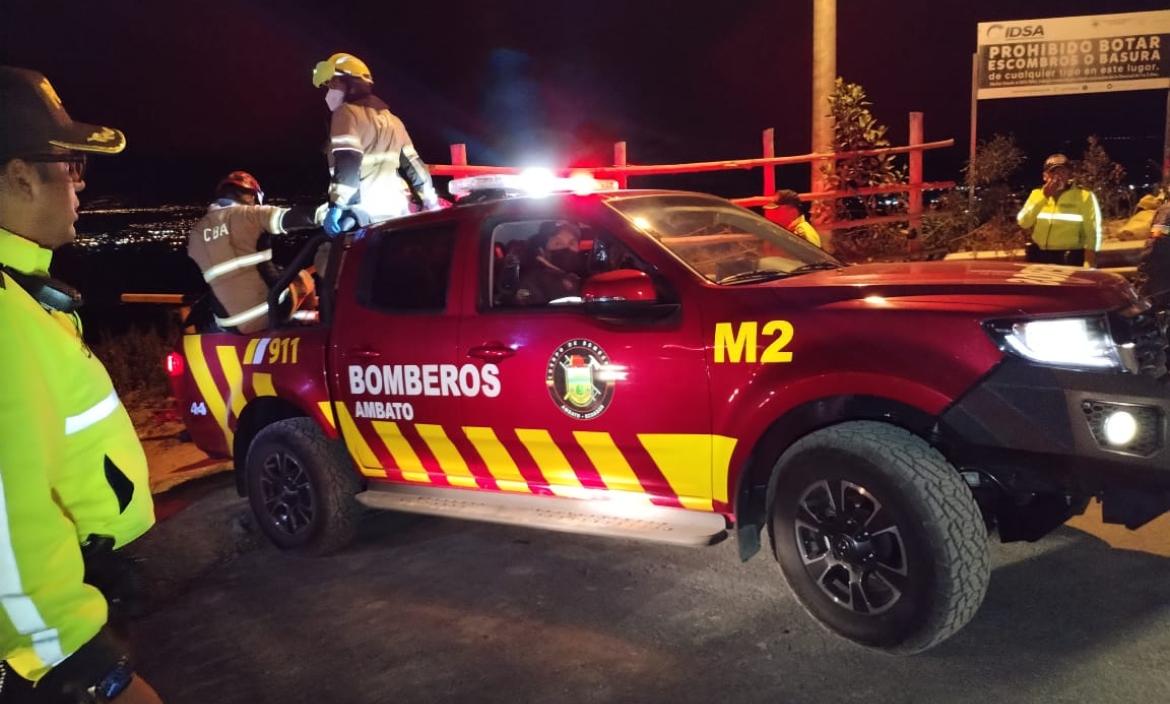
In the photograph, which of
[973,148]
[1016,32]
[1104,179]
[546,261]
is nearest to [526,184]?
[546,261]

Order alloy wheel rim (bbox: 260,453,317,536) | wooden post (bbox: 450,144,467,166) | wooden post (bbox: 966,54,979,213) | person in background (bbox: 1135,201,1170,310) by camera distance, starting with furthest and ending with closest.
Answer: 1. wooden post (bbox: 966,54,979,213)
2. wooden post (bbox: 450,144,467,166)
3. person in background (bbox: 1135,201,1170,310)
4. alloy wheel rim (bbox: 260,453,317,536)

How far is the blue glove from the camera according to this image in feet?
16.1

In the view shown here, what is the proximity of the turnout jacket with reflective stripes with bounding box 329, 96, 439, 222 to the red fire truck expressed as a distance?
2.20ft

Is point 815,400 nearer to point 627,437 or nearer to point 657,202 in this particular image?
point 627,437

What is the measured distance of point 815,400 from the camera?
10.7ft

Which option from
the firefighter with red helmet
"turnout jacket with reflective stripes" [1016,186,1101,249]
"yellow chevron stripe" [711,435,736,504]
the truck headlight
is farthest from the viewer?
"turnout jacket with reflective stripes" [1016,186,1101,249]

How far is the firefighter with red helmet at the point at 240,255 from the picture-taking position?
5.44m

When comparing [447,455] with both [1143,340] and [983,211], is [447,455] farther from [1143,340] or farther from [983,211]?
[983,211]

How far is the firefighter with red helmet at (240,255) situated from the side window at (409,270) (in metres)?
1.02

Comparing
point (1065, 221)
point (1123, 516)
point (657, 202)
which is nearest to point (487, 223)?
point (657, 202)

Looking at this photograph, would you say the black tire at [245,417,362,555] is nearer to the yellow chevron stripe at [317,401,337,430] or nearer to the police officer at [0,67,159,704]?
the yellow chevron stripe at [317,401,337,430]

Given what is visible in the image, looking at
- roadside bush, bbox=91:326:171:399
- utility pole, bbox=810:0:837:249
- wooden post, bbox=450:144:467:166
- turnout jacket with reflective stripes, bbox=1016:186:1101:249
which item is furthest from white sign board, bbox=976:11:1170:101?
Answer: roadside bush, bbox=91:326:171:399

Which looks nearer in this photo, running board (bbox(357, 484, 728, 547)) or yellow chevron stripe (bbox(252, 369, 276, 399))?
running board (bbox(357, 484, 728, 547))

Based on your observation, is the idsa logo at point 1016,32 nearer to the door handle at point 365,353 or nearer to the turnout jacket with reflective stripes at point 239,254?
the turnout jacket with reflective stripes at point 239,254
